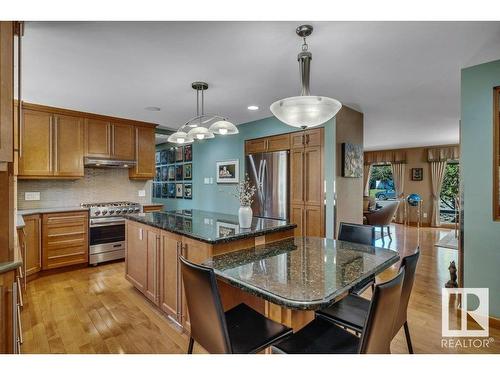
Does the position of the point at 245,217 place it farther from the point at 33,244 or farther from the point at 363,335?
the point at 33,244

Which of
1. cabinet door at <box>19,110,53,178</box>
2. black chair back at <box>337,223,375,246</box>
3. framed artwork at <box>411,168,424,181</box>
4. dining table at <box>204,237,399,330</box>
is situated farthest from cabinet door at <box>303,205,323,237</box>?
framed artwork at <box>411,168,424,181</box>

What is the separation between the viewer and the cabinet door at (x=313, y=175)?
Answer: 3729mm

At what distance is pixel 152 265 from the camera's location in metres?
2.59

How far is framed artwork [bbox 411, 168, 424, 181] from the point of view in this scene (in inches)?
316

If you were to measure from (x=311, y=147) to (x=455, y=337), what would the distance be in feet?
8.35

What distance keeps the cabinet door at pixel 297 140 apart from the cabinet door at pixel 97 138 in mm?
2887

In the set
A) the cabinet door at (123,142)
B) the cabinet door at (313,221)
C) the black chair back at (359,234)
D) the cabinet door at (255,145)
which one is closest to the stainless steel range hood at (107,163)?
the cabinet door at (123,142)

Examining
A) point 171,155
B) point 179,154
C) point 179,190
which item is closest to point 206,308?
point 179,190

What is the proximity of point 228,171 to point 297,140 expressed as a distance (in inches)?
63.5

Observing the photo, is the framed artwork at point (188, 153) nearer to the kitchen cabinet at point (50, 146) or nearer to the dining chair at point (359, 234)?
the kitchen cabinet at point (50, 146)
